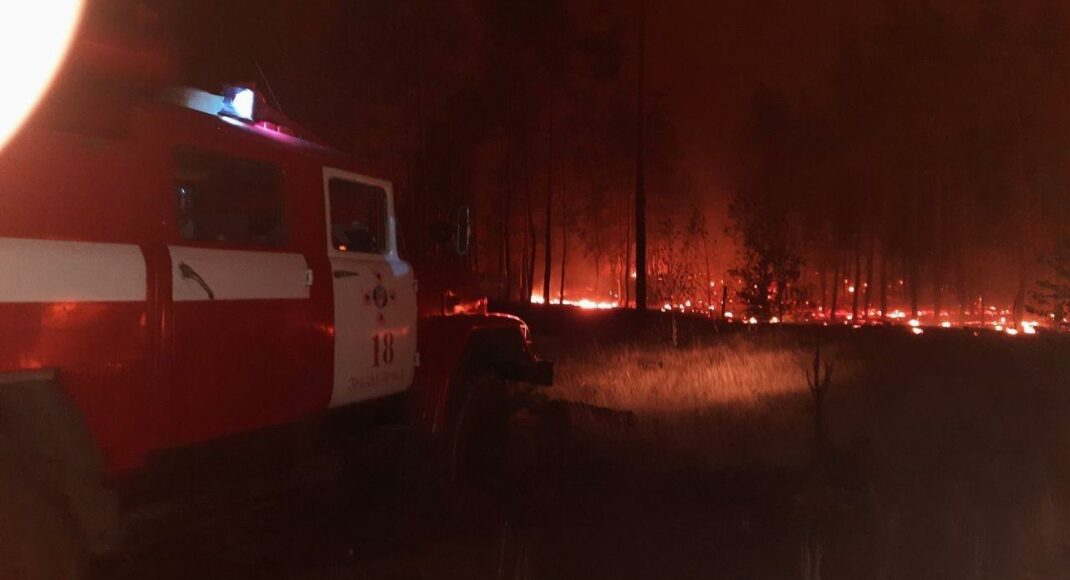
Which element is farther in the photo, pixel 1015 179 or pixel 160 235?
pixel 1015 179

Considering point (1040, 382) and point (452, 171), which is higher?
point (452, 171)

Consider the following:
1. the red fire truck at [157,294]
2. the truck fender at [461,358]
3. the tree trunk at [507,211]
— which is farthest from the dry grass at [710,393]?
the tree trunk at [507,211]

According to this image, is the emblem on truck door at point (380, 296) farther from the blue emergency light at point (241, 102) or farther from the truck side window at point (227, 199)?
the blue emergency light at point (241, 102)

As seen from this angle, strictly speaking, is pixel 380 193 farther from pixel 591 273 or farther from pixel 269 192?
pixel 591 273

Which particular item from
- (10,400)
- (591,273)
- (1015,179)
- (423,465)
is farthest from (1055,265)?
(591,273)

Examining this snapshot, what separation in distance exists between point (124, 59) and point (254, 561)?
10.3 ft

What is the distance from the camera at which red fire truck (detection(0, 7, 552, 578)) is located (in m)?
3.64

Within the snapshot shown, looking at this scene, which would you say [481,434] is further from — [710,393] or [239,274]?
[710,393]

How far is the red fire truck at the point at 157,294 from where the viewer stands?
3.64m

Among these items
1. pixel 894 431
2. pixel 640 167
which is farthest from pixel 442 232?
pixel 640 167

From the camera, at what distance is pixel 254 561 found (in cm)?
573

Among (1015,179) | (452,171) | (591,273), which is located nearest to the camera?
(452,171)

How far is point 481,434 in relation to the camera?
23.5 feet

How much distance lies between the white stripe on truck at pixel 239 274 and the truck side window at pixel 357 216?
2.03ft
